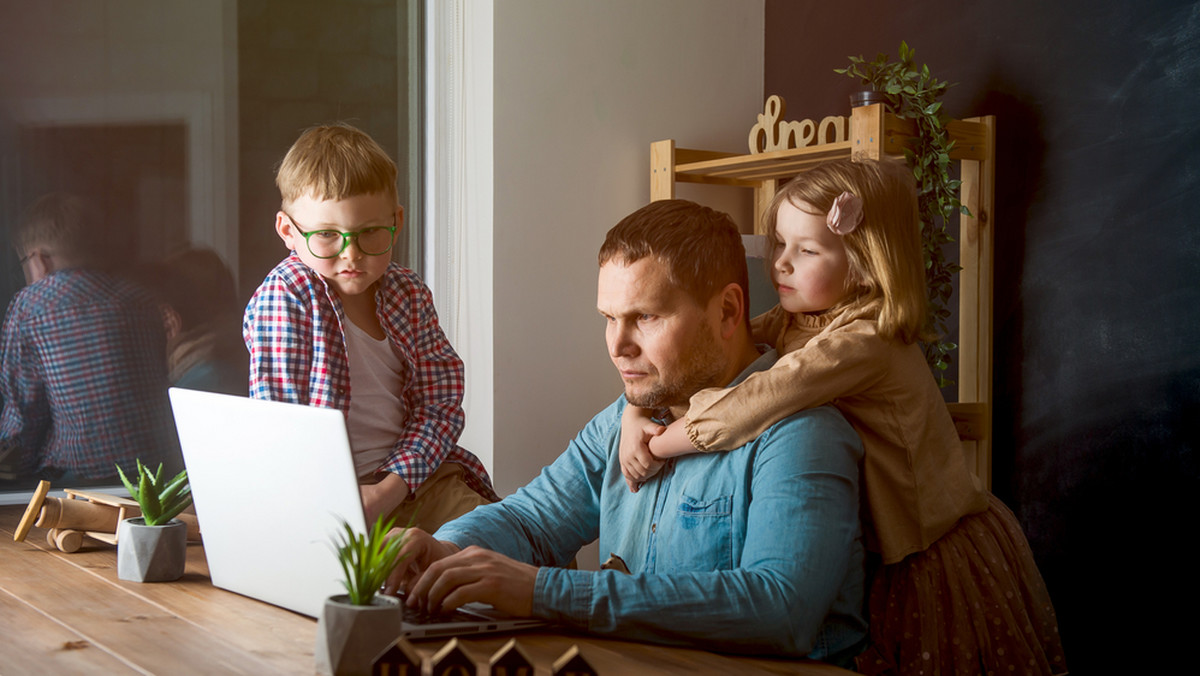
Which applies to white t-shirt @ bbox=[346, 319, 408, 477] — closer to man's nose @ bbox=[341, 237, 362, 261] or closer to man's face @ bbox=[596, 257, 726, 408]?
man's nose @ bbox=[341, 237, 362, 261]

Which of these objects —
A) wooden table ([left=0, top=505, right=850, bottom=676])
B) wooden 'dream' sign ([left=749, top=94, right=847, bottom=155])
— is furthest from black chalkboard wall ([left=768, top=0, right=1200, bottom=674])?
wooden table ([left=0, top=505, right=850, bottom=676])

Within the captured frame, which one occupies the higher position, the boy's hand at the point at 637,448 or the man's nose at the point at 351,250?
the man's nose at the point at 351,250

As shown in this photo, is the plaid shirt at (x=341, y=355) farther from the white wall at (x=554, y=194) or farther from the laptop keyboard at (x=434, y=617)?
the white wall at (x=554, y=194)

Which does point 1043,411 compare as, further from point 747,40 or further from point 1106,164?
point 747,40

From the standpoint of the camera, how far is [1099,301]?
2.41 metres

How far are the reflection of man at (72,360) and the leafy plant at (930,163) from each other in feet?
6.51

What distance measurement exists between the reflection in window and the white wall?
438mm

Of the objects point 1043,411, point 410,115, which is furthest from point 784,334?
point 410,115

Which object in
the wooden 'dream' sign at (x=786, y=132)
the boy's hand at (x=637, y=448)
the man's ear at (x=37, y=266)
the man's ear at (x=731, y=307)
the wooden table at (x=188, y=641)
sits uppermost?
the wooden 'dream' sign at (x=786, y=132)

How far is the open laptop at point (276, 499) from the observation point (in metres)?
1.15

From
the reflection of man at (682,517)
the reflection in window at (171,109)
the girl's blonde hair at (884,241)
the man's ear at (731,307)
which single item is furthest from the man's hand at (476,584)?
the reflection in window at (171,109)

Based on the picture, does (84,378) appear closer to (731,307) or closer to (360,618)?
(731,307)

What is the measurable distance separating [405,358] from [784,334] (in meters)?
0.73

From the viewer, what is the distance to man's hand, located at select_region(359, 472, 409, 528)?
1.83 meters
